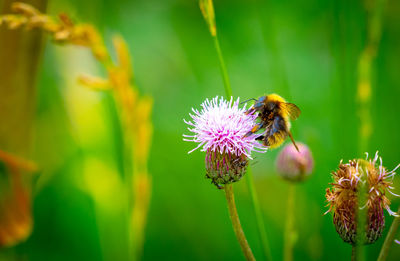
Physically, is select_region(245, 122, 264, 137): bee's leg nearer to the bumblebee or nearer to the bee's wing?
the bumblebee

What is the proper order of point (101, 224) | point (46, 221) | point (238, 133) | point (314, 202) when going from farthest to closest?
point (46, 221)
point (314, 202)
point (101, 224)
point (238, 133)

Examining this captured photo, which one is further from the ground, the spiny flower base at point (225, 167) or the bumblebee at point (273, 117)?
the bumblebee at point (273, 117)

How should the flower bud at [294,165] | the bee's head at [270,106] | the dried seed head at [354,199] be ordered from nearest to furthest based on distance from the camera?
the dried seed head at [354,199] < the bee's head at [270,106] < the flower bud at [294,165]

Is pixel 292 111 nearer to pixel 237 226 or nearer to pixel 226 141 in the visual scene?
pixel 226 141

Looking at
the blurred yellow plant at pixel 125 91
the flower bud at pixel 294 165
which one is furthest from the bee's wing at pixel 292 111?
the blurred yellow plant at pixel 125 91

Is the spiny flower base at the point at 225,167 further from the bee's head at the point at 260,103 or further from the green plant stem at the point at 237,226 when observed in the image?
the bee's head at the point at 260,103

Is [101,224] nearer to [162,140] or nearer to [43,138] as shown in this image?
[43,138]

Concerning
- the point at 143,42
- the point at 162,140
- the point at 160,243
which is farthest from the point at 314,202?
the point at 143,42

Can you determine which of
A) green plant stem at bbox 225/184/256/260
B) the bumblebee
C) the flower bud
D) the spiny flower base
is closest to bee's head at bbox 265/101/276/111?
the bumblebee
